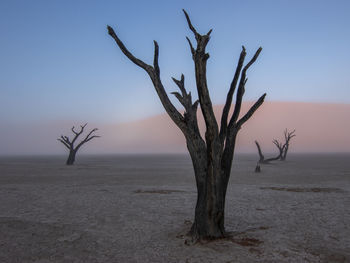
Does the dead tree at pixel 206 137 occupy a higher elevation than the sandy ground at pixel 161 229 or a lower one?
higher

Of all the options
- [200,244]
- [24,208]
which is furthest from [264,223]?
[24,208]

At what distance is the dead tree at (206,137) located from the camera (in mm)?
6066

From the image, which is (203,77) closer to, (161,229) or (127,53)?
(127,53)

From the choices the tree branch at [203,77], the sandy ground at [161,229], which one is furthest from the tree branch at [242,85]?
the sandy ground at [161,229]

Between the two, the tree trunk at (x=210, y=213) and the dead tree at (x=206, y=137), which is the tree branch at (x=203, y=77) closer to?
the dead tree at (x=206, y=137)

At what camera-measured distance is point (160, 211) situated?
955 cm

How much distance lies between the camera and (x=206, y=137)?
6.05 metres

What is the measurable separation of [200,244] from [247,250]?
0.89 meters

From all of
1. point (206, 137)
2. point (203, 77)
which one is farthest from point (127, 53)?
point (206, 137)

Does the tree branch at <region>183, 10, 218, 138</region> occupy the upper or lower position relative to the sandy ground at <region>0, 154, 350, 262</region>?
upper

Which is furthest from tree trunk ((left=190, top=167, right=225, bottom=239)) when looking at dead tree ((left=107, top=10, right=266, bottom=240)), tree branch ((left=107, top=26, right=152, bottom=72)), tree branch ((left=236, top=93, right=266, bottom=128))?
tree branch ((left=107, top=26, right=152, bottom=72))

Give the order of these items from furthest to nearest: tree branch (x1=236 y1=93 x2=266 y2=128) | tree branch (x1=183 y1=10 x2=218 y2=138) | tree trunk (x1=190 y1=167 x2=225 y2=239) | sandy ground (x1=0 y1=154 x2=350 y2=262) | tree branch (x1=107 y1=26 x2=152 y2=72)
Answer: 1. tree branch (x1=236 y1=93 x2=266 y2=128)
2. tree branch (x1=107 y1=26 x2=152 y2=72)
3. tree trunk (x1=190 y1=167 x2=225 y2=239)
4. tree branch (x1=183 y1=10 x2=218 y2=138)
5. sandy ground (x1=0 y1=154 x2=350 y2=262)

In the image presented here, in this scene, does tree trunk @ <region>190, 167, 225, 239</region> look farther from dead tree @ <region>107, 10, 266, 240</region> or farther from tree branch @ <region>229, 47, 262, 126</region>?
tree branch @ <region>229, 47, 262, 126</region>

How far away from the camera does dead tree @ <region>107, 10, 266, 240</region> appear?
6066 millimetres
